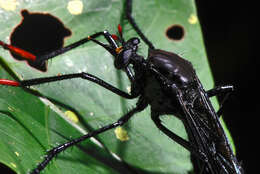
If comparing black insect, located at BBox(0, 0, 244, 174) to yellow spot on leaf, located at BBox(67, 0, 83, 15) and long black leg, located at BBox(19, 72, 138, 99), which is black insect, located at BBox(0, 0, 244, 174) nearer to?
long black leg, located at BBox(19, 72, 138, 99)

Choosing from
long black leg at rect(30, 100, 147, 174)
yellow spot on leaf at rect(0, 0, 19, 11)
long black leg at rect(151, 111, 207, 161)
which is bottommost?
long black leg at rect(151, 111, 207, 161)

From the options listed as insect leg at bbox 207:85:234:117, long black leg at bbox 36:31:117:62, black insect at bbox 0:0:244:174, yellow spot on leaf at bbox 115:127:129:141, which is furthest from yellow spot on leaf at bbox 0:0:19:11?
insect leg at bbox 207:85:234:117

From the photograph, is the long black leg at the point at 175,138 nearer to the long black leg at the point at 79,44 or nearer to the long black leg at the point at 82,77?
the long black leg at the point at 82,77

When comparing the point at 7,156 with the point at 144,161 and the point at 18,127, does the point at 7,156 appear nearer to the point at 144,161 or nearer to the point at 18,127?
the point at 18,127

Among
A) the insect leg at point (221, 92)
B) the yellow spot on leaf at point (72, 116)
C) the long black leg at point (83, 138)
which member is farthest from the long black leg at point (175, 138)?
the yellow spot on leaf at point (72, 116)

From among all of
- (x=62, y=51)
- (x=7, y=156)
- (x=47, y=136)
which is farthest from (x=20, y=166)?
(x=62, y=51)

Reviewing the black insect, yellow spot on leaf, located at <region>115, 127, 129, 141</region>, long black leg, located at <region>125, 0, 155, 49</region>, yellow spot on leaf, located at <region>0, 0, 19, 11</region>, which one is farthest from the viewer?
long black leg, located at <region>125, 0, 155, 49</region>
